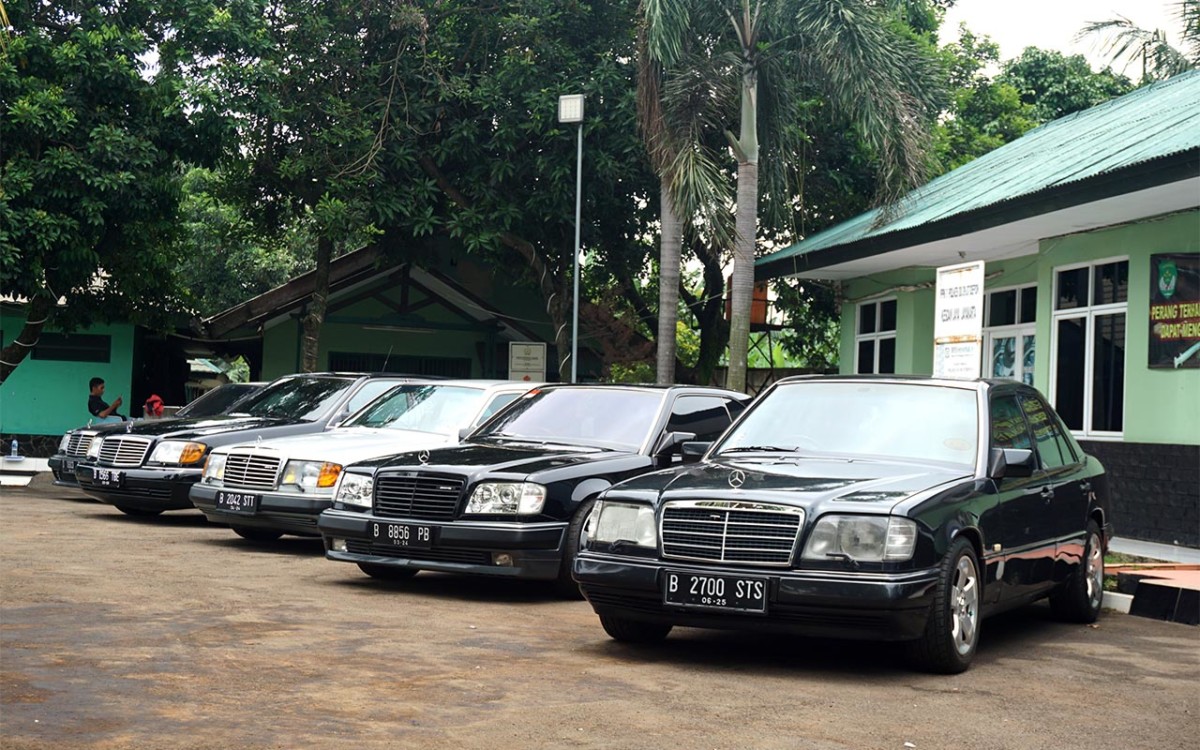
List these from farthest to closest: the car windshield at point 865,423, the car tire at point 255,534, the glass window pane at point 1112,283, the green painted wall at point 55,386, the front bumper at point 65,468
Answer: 1. the green painted wall at point 55,386
2. the front bumper at point 65,468
3. the glass window pane at point 1112,283
4. the car tire at point 255,534
5. the car windshield at point 865,423

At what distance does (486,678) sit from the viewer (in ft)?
22.4

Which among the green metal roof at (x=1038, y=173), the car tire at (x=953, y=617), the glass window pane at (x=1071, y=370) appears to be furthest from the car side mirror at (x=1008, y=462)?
the glass window pane at (x=1071, y=370)

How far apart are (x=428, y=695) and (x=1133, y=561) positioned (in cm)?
857

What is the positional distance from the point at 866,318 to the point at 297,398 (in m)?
11.2

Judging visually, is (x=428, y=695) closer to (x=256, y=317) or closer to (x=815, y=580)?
(x=815, y=580)

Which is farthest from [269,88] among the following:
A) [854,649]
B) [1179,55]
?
[854,649]

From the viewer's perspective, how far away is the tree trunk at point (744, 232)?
20.5 metres

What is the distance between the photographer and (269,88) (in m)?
24.6

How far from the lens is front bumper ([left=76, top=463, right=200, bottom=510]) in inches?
574

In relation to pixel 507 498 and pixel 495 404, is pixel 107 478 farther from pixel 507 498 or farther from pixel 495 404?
pixel 507 498

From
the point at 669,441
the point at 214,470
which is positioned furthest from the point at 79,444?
the point at 669,441

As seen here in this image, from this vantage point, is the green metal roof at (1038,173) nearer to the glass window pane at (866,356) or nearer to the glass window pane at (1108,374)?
the glass window pane at (1108,374)

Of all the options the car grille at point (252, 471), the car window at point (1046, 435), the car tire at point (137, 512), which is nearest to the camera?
the car window at point (1046, 435)

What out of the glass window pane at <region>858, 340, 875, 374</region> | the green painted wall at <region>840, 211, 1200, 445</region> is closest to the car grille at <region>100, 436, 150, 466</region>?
the green painted wall at <region>840, 211, 1200, 445</region>
